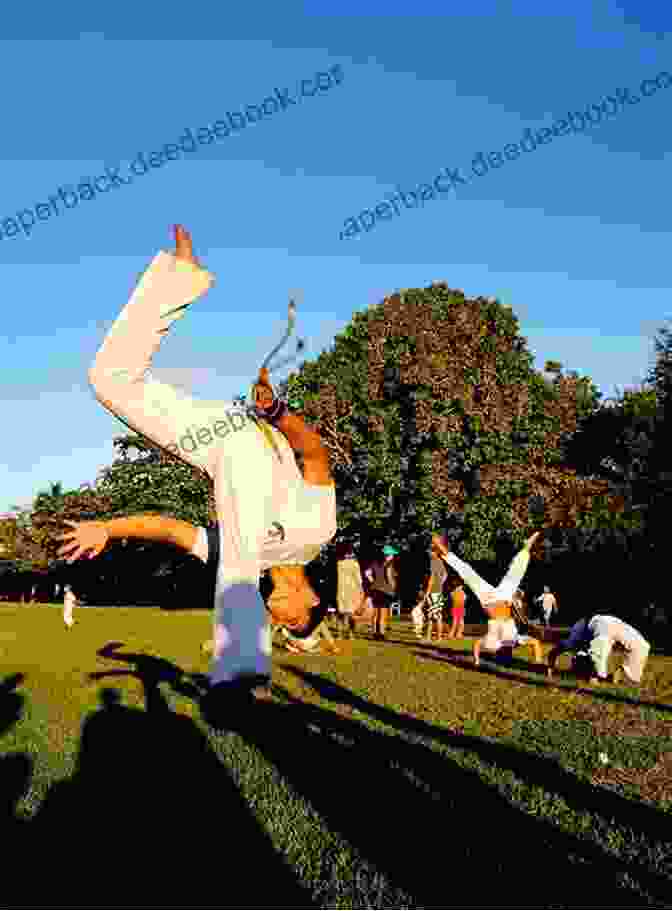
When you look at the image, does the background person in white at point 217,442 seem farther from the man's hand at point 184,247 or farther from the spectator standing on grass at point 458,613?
the spectator standing on grass at point 458,613

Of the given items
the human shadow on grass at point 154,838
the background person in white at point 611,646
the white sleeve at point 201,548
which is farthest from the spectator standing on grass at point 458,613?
the white sleeve at point 201,548

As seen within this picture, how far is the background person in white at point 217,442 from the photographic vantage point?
3.73m

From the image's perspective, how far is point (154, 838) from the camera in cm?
371

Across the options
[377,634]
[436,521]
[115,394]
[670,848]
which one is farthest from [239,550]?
[436,521]

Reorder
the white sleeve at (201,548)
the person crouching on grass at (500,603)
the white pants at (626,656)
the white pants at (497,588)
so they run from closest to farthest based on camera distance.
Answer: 1. the white sleeve at (201,548)
2. the white pants at (626,656)
3. the white pants at (497,588)
4. the person crouching on grass at (500,603)

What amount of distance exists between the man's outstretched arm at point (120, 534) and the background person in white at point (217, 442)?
0.31 metres

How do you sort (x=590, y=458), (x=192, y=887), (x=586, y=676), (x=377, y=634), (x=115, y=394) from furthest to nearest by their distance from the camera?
(x=590, y=458), (x=377, y=634), (x=586, y=676), (x=115, y=394), (x=192, y=887)

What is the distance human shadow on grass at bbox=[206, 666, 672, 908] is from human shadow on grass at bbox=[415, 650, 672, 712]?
3745mm

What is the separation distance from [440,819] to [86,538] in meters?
2.28

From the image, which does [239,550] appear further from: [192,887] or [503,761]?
[503,761]

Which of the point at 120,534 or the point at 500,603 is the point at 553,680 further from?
the point at 120,534

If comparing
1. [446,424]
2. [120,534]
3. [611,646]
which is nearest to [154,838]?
[120,534]

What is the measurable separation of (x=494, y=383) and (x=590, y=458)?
11566 millimetres

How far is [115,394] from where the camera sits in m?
3.70
